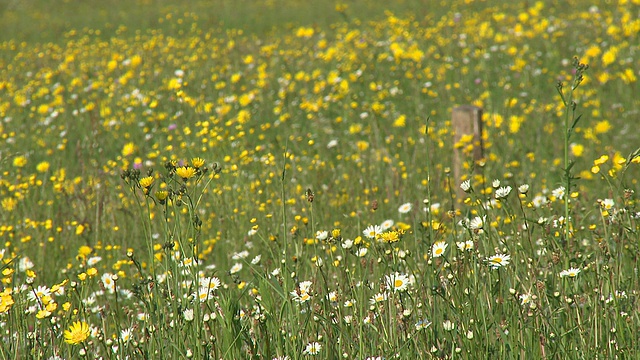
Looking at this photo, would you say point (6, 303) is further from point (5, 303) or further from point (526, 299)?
point (526, 299)

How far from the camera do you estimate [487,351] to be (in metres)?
2.11

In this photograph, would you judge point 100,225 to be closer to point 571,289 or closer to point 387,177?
point 387,177

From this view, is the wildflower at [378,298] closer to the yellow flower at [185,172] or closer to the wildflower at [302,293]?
the wildflower at [302,293]

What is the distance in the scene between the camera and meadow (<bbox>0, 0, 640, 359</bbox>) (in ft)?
7.53

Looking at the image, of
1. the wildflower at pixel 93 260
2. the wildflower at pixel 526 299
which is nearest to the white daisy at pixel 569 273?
the wildflower at pixel 526 299

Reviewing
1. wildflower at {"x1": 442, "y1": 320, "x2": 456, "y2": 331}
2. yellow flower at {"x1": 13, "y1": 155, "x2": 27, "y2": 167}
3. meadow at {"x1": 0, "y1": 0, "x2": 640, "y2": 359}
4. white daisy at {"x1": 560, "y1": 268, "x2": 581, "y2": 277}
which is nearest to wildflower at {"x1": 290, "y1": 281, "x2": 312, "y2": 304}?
meadow at {"x1": 0, "y1": 0, "x2": 640, "y2": 359}

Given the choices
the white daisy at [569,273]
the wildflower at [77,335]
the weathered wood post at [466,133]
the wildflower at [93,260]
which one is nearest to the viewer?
the wildflower at [77,335]

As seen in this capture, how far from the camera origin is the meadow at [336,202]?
7.53ft

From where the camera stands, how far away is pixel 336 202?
14.7ft

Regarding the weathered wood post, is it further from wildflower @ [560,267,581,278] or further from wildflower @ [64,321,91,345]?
wildflower @ [64,321,91,345]

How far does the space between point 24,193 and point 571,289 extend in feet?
12.9

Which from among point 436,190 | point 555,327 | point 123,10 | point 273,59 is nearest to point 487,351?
point 555,327

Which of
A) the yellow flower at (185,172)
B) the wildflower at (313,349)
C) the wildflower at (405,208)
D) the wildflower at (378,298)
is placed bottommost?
the wildflower at (313,349)

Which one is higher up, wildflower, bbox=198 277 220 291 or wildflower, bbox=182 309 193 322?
wildflower, bbox=182 309 193 322
